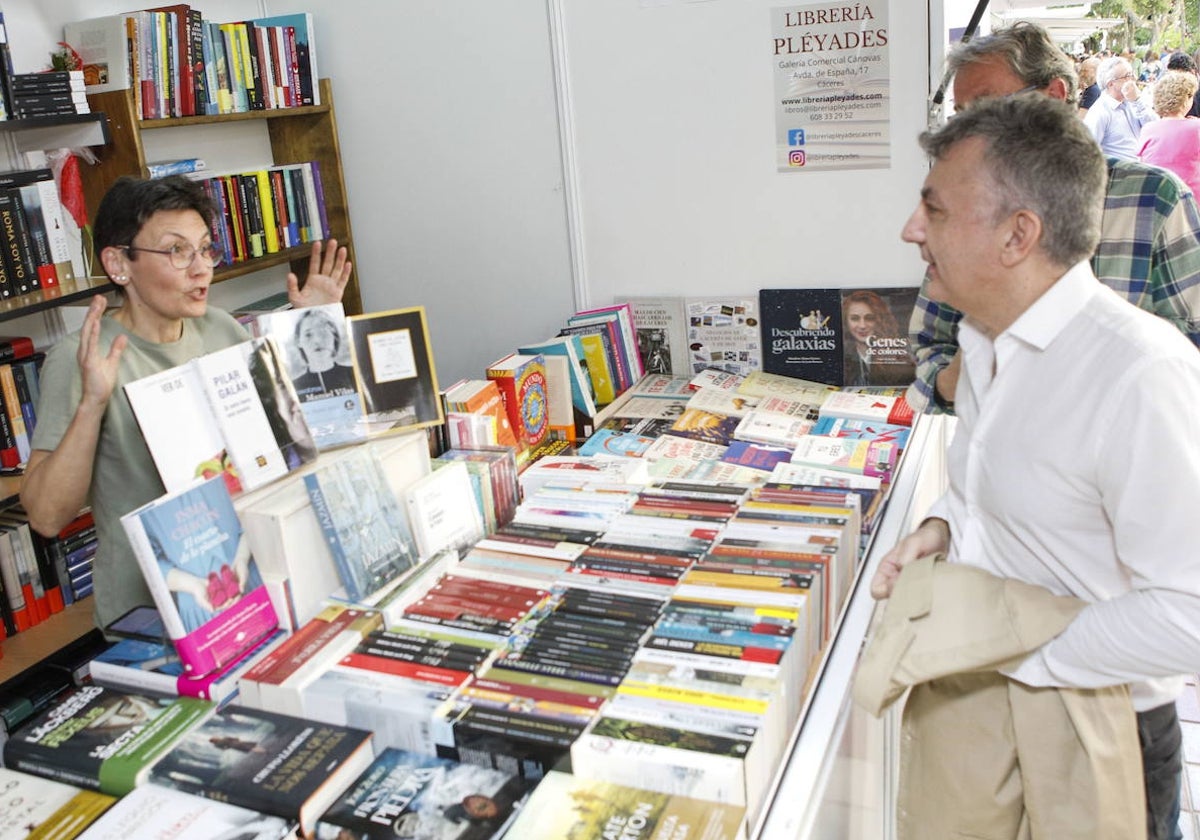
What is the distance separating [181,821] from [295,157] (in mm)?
3203

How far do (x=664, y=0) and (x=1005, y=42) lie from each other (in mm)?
1650

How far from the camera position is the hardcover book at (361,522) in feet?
5.78

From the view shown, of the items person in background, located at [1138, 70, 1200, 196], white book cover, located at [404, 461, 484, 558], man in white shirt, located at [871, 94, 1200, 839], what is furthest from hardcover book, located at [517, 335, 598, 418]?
person in background, located at [1138, 70, 1200, 196]

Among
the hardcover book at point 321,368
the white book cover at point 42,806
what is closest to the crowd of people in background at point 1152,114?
the hardcover book at point 321,368

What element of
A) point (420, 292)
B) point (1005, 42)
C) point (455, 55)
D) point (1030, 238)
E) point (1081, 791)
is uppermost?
point (455, 55)

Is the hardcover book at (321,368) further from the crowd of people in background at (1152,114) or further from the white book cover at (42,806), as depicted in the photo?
the crowd of people in background at (1152,114)

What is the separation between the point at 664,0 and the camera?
3402 millimetres

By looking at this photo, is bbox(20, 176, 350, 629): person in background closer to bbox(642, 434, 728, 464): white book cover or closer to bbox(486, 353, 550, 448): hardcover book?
bbox(486, 353, 550, 448): hardcover book

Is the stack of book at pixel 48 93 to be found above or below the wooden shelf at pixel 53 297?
above

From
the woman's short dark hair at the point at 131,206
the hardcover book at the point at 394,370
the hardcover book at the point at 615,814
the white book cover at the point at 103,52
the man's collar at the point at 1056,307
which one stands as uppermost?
the white book cover at the point at 103,52

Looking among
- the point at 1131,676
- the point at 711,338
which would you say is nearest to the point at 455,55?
the point at 711,338

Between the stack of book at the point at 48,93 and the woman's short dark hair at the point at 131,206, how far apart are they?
85 centimetres

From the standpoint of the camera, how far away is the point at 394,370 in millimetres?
2154

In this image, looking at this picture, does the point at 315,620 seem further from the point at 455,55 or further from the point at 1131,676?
the point at 455,55
